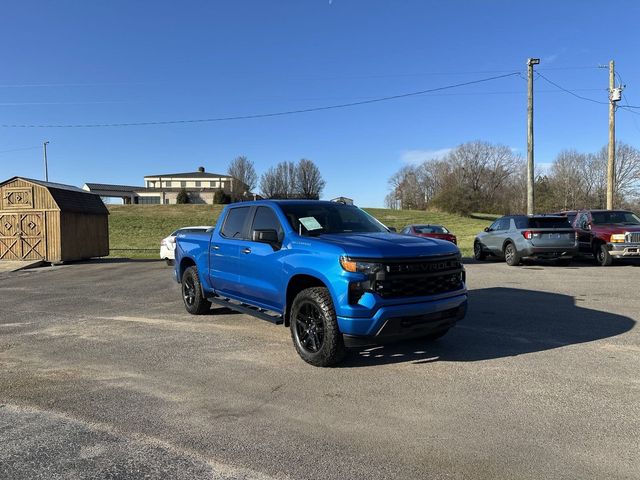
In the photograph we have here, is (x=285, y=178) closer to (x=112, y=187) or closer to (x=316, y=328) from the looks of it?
(x=112, y=187)

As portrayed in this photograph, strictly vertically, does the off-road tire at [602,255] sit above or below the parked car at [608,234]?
below

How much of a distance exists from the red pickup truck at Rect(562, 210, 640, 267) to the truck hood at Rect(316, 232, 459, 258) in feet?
39.3

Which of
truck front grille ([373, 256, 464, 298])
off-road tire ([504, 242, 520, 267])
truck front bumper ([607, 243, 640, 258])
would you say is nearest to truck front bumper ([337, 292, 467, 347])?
truck front grille ([373, 256, 464, 298])

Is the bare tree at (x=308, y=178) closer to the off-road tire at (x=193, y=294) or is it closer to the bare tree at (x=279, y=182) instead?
the bare tree at (x=279, y=182)

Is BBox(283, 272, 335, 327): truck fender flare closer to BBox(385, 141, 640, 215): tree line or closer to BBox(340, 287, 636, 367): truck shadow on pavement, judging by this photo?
BBox(340, 287, 636, 367): truck shadow on pavement

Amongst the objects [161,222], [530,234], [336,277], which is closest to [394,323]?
[336,277]

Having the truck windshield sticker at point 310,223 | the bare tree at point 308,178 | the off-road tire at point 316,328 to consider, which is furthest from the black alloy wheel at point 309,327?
the bare tree at point 308,178

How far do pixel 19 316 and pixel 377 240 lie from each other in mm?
7098

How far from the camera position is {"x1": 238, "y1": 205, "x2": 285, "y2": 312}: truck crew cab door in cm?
596

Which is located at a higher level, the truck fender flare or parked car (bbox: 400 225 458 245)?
parked car (bbox: 400 225 458 245)

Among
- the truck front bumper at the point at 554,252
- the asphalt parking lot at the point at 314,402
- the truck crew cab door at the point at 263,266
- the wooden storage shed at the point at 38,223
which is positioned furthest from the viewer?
the wooden storage shed at the point at 38,223

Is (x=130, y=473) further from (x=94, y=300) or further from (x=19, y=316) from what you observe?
(x=94, y=300)

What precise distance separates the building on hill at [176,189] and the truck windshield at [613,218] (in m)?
73.8

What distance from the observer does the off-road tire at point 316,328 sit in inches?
201
